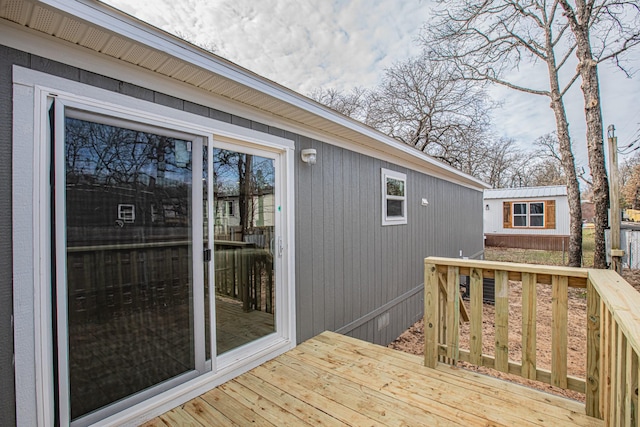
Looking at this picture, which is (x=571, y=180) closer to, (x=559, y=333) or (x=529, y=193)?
(x=529, y=193)

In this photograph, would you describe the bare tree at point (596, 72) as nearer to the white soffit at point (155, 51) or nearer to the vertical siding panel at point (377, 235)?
the vertical siding panel at point (377, 235)

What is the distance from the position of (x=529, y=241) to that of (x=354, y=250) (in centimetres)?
1378

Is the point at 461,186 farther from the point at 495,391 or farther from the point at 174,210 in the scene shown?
the point at 174,210

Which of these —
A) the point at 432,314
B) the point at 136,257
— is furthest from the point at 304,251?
the point at 136,257

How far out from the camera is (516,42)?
361 inches

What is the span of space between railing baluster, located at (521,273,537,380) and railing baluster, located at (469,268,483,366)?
11.4 inches

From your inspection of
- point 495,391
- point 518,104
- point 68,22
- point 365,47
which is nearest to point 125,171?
point 68,22

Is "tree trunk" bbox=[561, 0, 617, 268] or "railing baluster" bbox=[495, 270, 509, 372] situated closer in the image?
"railing baluster" bbox=[495, 270, 509, 372]

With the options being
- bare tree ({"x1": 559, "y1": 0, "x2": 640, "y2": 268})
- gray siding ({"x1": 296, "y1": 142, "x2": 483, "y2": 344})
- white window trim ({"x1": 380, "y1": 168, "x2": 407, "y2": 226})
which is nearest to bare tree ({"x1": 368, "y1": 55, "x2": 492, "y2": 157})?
bare tree ({"x1": 559, "y1": 0, "x2": 640, "y2": 268})

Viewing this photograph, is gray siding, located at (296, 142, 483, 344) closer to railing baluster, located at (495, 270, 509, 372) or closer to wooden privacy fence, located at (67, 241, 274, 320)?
wooden privacy fence, located at (67, 241, 274, 320)

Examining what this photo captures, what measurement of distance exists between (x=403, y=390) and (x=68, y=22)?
303cm

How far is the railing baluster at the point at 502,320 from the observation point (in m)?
2.35

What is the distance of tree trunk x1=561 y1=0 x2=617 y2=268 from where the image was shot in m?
6.98

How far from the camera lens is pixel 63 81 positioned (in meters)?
1.70
